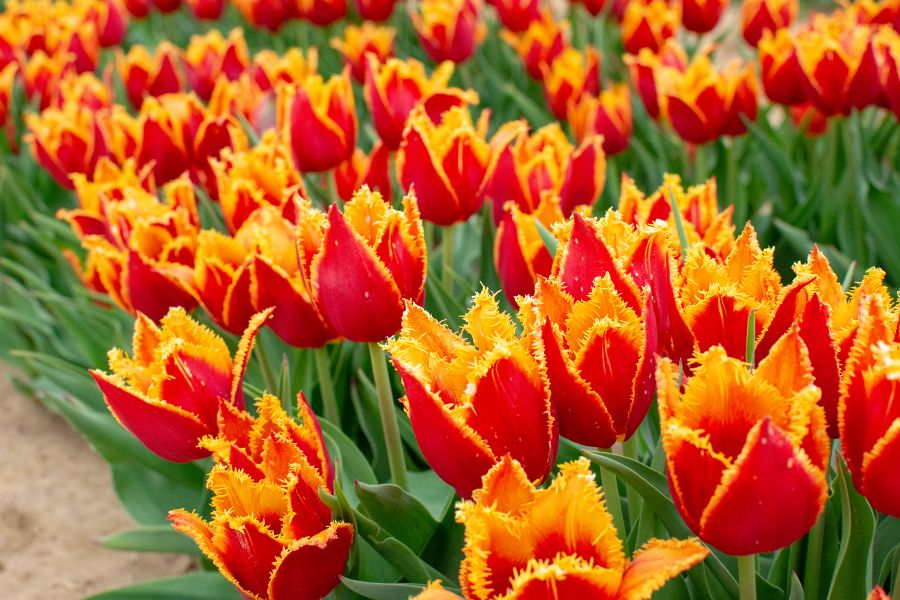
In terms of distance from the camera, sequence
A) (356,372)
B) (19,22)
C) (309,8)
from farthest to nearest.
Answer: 1. (19,22)
2. (309,8)
3. (356,372)

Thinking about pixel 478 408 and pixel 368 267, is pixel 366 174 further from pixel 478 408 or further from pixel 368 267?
pixel 478 408

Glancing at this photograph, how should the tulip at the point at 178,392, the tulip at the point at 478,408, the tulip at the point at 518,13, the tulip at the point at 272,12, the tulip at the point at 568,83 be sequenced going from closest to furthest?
1. the tulip at the point at 478,408
2. the tulip at the point at 178,392
3. the tulip at the point at 568,83
4. the tulip at the point at 518,13
5. the tulip at the point at 272,12

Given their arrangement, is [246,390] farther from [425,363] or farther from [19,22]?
[19,22]

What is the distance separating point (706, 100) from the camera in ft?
6.44

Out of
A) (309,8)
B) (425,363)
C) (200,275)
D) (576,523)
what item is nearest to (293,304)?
(200,275)

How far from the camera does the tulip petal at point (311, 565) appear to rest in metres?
0.78

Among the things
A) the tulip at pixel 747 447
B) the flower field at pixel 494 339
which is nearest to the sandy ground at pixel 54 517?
the flower field at pixel 494 339

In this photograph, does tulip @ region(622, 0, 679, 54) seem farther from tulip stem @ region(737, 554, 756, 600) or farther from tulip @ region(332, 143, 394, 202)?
tulip stem @ region(737, 554, 756, 600)

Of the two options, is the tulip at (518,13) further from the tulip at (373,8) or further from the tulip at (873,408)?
the tulip at (873,408)

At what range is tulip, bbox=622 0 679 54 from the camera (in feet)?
9.19

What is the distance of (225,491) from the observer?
822 mm

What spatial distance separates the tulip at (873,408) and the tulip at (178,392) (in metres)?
0.53

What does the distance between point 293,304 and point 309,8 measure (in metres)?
2.42

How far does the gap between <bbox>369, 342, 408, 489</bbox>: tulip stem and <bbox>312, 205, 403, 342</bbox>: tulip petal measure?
8 cm
